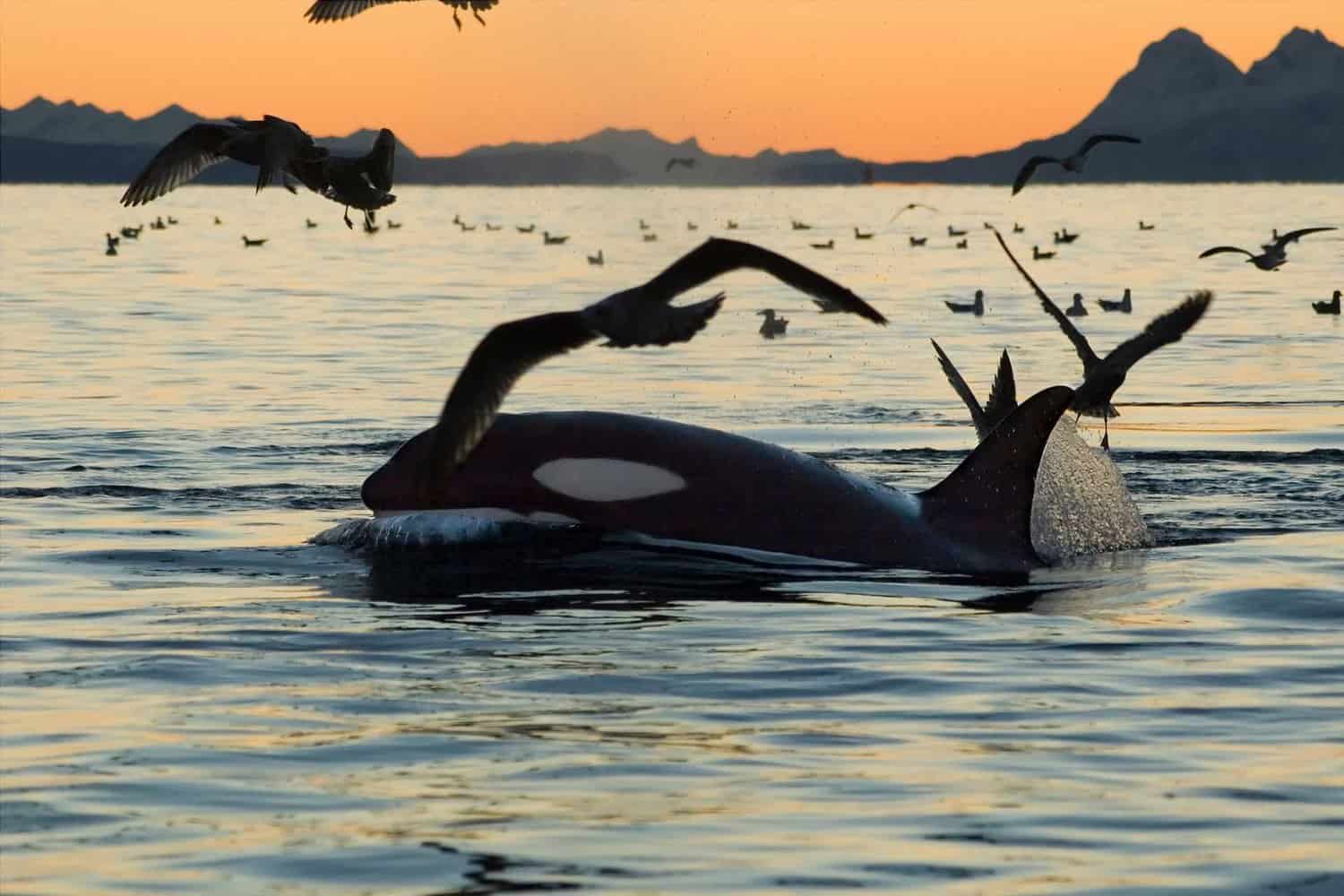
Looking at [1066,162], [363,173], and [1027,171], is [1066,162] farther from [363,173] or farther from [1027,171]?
[363,173]

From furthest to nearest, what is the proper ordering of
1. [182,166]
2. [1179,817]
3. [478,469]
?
[182,166]
[478,469]
[1179,817]

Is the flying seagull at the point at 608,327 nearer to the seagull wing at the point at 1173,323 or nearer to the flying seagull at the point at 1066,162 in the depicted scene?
the seagull wing at the point at 1173,323

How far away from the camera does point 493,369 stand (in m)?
12.8

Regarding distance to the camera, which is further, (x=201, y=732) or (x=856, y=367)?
(x=856, y=367)

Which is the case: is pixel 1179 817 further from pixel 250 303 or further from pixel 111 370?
pixel 250 303

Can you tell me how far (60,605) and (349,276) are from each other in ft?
183

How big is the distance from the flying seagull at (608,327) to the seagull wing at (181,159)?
5.24 metres

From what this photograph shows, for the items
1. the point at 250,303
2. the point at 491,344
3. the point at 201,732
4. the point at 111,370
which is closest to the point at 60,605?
the point at 491,344

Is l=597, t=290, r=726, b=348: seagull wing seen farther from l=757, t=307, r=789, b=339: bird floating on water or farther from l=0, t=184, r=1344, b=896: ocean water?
l=757, t=307, r=789, b=339: bird floating on water

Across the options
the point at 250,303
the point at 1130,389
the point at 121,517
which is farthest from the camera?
the point at 250,303

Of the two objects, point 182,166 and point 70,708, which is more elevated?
point 182,166

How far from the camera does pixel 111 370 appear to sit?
31.2 m

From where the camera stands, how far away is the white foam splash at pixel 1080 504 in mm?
15039

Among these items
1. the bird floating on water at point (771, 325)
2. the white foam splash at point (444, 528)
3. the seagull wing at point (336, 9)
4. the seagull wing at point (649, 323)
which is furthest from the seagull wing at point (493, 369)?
the bird floating on water at point (771, 325)
